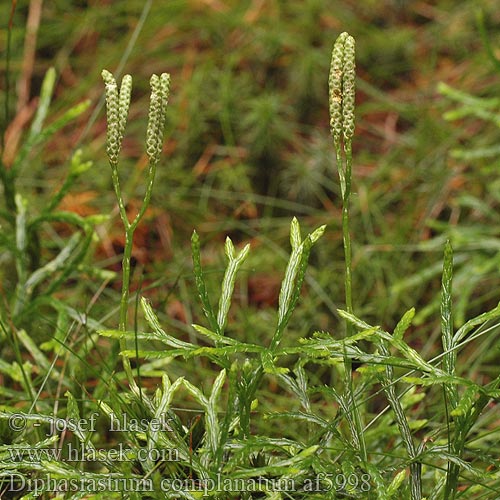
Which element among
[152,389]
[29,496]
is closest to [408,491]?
[29,496]

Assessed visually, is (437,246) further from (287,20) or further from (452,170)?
(287,20)

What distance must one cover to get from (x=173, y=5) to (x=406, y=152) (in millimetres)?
1248

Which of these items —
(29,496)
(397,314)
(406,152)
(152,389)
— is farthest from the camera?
(406,152)

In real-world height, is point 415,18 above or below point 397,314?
above

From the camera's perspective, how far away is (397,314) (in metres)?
2.51

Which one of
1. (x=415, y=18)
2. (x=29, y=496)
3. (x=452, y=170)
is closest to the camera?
(x=29, y=496)

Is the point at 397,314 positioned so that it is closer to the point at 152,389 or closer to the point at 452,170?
the point at 452,170

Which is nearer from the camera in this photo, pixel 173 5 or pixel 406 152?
pixel 406 152

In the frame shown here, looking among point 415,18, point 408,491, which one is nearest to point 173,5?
point 415,18

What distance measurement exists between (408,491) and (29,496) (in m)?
0.65

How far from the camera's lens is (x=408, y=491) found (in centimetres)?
129

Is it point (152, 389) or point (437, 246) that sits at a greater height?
point (437, 246)

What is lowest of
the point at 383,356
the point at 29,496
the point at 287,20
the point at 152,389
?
the point at 152,389

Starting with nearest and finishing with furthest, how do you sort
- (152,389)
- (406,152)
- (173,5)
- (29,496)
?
(29,496)
(152,389)
(406,152)
(173,5)
